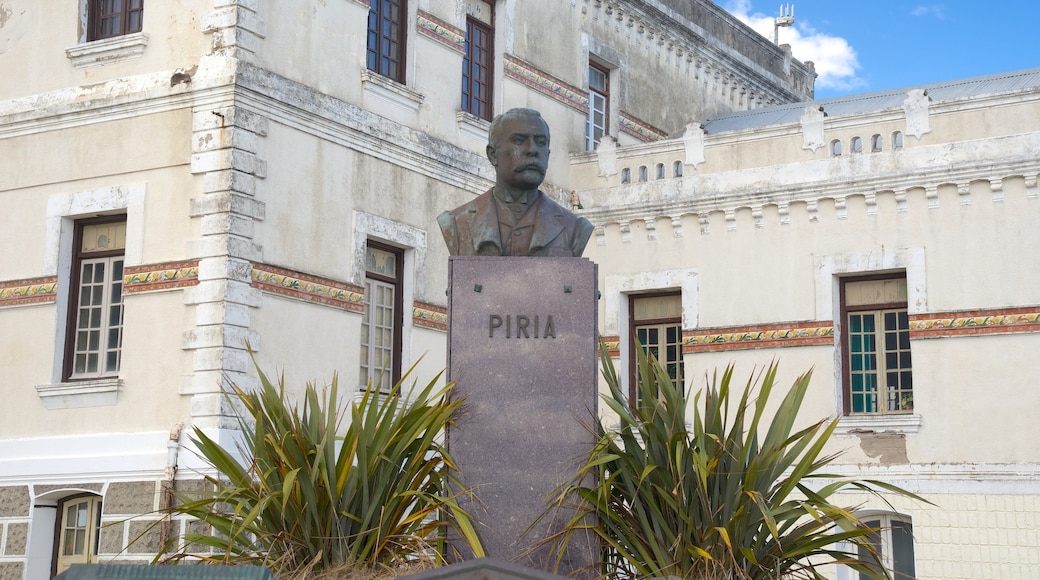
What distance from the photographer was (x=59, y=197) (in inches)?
616

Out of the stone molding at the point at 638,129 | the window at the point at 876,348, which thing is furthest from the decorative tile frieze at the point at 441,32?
the window at the point at 876,348

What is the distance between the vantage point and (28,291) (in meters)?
15.6

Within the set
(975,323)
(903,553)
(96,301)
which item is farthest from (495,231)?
(903,553)

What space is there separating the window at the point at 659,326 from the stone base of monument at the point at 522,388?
1118 cm

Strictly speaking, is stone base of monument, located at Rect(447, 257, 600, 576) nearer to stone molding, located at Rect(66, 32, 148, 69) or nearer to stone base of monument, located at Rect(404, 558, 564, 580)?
stone base of monument, located at Rect(404, 558, 564, 580)

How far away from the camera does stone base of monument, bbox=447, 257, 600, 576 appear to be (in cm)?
773

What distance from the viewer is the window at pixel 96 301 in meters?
15.3

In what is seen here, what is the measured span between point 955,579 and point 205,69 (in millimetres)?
10523

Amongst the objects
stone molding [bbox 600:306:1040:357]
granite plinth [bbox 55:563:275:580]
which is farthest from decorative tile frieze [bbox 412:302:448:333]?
granite plinth [bbox 55:563:275:580]

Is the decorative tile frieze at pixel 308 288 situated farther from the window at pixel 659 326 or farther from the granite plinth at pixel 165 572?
the granite plinth at pixel 165 572

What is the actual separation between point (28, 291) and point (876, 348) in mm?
10417

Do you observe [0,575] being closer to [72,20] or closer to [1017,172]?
[72,20]

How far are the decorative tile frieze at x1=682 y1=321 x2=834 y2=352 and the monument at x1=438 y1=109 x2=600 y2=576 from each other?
10.1m

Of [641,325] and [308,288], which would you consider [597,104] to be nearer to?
[641,325]
